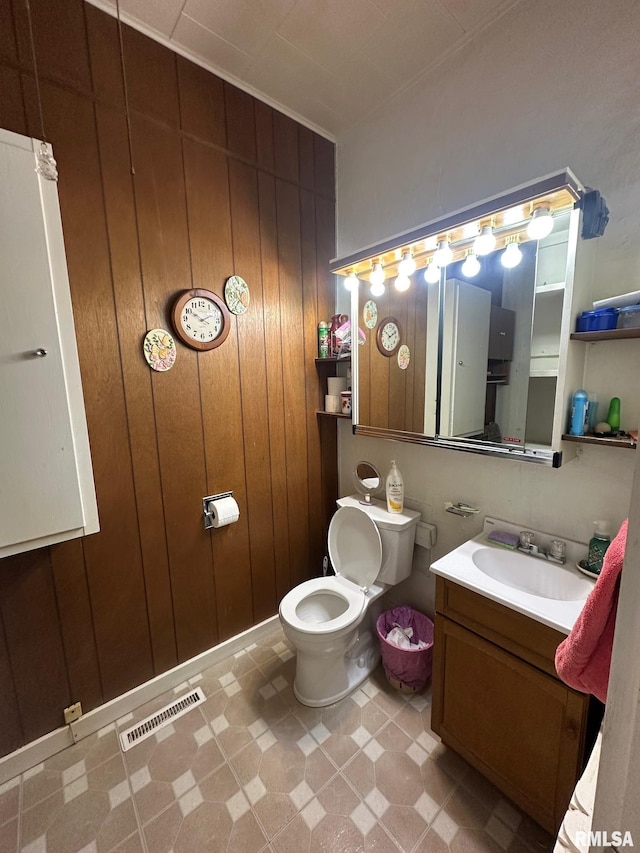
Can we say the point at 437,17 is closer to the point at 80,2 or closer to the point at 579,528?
the point at 80,2

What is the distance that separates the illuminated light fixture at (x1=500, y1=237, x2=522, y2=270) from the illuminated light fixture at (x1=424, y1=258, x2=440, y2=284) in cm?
27

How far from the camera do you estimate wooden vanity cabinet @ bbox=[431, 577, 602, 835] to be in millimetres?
1014

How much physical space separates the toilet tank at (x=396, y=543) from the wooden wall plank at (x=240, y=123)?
1.88 metres

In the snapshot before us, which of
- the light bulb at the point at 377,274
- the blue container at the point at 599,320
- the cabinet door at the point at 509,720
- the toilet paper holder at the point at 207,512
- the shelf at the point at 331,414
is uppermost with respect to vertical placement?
the light bulb at the point at 377,274

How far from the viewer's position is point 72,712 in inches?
56.3

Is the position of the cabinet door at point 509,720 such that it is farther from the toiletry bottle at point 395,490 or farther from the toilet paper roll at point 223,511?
the toilet paper roll at point 223,511

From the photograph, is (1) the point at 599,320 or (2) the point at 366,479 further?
(2) the point at 366,479

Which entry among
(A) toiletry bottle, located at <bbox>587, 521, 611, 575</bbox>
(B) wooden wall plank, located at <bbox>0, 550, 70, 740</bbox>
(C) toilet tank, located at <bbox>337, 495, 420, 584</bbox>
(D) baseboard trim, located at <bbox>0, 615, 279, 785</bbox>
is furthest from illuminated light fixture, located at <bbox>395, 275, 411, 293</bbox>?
(D) baseboard trim, located at <bbox>0, 615, 279, 785</bbox>

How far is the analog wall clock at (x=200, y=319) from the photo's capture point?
1518mm

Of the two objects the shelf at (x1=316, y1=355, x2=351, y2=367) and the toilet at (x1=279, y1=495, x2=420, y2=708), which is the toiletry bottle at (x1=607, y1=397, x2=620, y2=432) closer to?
the toilet at (x1=279, y1=495, x2=420, y2=708)

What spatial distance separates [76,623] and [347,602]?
3.80ft

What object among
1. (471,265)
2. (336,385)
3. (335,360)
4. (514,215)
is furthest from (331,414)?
(514,215)

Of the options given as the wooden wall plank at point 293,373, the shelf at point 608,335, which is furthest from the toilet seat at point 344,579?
the shelf at point 608,335

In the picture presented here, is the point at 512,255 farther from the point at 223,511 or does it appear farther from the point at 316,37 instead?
the point at 223,511
